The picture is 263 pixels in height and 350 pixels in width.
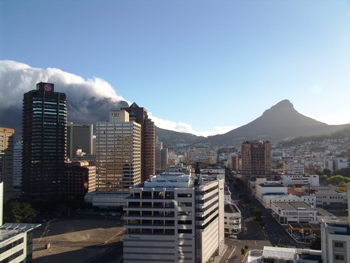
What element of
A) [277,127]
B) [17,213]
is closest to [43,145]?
[17,213]

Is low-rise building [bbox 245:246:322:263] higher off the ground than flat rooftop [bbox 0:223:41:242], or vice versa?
flat rooftop [bbox 0:223:41:242]

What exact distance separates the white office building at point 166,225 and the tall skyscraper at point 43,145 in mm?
21414

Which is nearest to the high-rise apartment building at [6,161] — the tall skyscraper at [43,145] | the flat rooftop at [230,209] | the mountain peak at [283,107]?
the tall skyscraper at [43,145]

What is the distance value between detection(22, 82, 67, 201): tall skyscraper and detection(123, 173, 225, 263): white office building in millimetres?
21414

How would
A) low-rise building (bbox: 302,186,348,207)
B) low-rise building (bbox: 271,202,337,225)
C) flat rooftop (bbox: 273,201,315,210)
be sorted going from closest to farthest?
low-rise building (bbox: 271,202,337,225) → flat rooftop (bbox: 273,201,315,210) → low-rise building (bbox: 302,186,348,207)

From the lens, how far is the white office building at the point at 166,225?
13000mm

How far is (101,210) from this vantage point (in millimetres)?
28922

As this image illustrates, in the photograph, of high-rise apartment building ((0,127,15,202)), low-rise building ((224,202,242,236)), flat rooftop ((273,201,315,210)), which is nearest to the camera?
low-rise building ((224,202,242,236))

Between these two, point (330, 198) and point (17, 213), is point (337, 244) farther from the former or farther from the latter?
point (330, 198)

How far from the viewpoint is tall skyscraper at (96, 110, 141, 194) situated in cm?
3027

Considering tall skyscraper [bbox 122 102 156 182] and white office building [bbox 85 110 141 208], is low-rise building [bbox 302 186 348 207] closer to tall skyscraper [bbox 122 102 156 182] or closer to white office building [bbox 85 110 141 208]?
white office building [bbox 85 110 141 208]

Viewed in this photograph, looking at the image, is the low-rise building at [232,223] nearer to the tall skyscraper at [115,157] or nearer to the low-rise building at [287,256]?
the low-rise building at [287,256]

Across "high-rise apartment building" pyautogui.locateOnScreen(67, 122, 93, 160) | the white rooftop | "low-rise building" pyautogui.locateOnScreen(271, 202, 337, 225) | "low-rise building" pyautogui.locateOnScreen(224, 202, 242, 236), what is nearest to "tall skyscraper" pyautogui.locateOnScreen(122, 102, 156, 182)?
"low-rise building" pyautogui.locateOnScreen(271, 202, 337, 225)

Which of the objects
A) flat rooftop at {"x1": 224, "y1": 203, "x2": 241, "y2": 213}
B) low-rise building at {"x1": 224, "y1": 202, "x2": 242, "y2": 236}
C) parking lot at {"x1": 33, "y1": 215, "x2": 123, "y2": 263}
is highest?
flat rooftop at {"x1": 224, "y1": 203, "x2": 241, "y2": 213}
